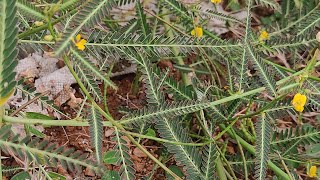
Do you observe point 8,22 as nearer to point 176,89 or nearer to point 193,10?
point 176,89

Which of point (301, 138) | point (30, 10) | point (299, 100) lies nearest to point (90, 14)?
point (30, 10)

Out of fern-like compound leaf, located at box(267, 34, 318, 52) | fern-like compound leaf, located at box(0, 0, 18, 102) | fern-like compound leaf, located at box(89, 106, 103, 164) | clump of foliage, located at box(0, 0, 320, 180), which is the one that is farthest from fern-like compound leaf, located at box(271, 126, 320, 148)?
fern-like compound leaf, located at box(0, 0, 18, 102)

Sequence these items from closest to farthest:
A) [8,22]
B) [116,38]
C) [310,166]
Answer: [8,22] → [116,38] → [310,166]

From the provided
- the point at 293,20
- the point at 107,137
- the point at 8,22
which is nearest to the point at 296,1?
the point at 293,20

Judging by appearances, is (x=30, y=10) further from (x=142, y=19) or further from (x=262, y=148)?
(x=262, y=148)

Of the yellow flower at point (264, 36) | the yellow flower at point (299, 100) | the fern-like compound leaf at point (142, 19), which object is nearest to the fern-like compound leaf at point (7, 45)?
the yellow flower at point (299, 100)

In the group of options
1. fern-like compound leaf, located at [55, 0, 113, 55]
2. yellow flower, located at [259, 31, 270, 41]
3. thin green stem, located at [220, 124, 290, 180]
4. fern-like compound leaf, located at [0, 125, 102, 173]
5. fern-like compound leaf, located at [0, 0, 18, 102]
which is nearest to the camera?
fern-like compound leaf, located at [0, 0, 18, 102]

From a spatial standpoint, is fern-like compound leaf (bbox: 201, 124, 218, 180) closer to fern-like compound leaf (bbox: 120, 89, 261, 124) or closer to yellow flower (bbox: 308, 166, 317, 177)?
fern-like compound leaf (bbox: 120, 89, 261, 124)
